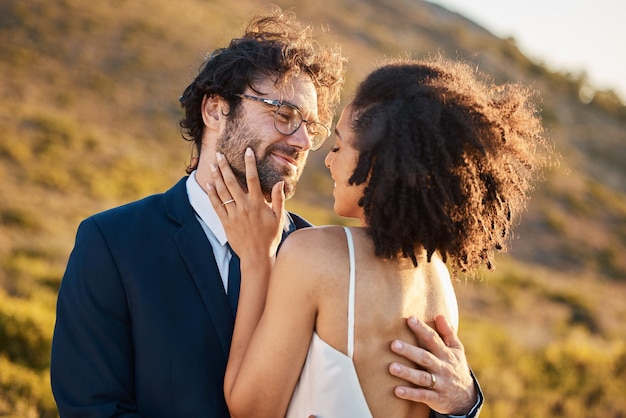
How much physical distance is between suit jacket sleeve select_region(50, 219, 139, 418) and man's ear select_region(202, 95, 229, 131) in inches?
37.1

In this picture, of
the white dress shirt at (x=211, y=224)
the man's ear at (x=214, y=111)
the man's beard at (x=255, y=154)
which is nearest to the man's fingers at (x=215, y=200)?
the white dress shirt at (x=211, y=224)

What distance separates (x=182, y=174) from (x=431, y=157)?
24044 millimetres

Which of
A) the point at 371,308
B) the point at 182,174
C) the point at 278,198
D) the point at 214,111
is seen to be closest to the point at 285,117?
the point at 214,111

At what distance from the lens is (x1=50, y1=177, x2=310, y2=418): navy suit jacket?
2.82m

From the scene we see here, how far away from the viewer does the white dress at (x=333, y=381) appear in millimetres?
2496

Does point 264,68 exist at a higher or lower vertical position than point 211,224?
higher

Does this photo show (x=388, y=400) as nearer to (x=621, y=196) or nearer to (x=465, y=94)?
(x=465, y=94)

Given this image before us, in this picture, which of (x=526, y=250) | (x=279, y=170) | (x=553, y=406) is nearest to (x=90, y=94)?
(x=526, y=250)

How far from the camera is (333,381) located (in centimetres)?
251

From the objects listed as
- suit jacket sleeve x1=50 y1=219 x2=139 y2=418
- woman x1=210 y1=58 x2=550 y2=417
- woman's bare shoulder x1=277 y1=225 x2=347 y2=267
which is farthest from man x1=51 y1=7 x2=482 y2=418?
woman's bare shoulder x1=277 y1=225 x2=347 y2=267

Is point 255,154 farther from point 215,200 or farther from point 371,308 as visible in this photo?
point 371,308

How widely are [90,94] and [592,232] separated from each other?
22390 millimetres

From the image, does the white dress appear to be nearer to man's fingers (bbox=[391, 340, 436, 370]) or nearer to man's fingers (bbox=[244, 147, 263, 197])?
man's fingers (bbox=[391, 340, 436, 370])

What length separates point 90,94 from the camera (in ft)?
104
